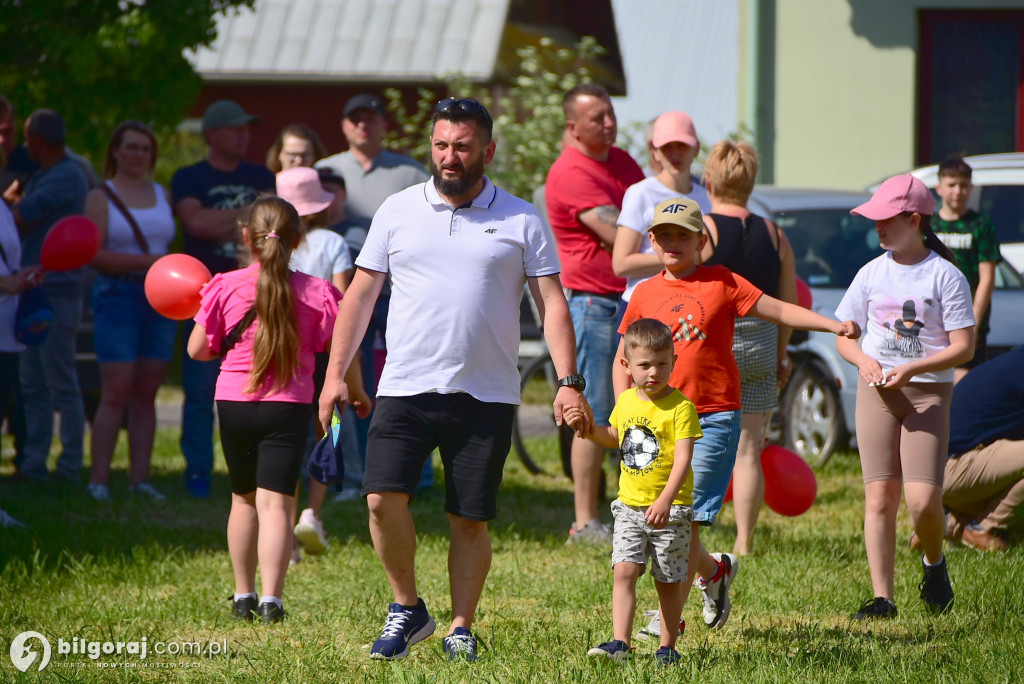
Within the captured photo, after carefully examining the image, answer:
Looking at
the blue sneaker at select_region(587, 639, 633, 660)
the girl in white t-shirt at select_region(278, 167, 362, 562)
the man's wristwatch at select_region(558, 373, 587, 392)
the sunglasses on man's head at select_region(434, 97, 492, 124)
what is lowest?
the blue sneaker at select_region(587, 639, 633, 660)

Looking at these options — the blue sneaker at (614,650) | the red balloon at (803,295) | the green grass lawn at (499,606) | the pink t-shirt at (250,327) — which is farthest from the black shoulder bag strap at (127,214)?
the blue sneaker at (614,650)

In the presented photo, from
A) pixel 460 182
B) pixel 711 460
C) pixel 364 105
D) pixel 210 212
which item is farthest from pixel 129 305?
pixel 711 460

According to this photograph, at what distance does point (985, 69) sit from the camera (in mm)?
14195

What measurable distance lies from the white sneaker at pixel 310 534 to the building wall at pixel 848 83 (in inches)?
375

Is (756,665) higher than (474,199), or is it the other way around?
(474,199)

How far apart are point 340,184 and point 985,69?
9905mm

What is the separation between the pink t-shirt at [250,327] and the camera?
5.14 m

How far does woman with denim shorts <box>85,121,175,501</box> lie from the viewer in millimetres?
7684

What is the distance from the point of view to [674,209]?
4574mm

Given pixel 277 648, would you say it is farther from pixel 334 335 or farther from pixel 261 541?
→ pixel 334 335

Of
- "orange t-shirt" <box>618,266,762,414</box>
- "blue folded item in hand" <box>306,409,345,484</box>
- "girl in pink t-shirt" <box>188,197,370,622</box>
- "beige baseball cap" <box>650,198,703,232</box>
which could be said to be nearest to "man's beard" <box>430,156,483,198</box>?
"beige baseball cap" <box>650,198,703,232</box>

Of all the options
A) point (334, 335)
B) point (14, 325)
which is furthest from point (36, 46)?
point (334, 335)

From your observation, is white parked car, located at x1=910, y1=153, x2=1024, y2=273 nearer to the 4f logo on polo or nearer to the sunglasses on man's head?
the 4f logo on polo

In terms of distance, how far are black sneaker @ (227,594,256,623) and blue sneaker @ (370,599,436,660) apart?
2.44 feet
